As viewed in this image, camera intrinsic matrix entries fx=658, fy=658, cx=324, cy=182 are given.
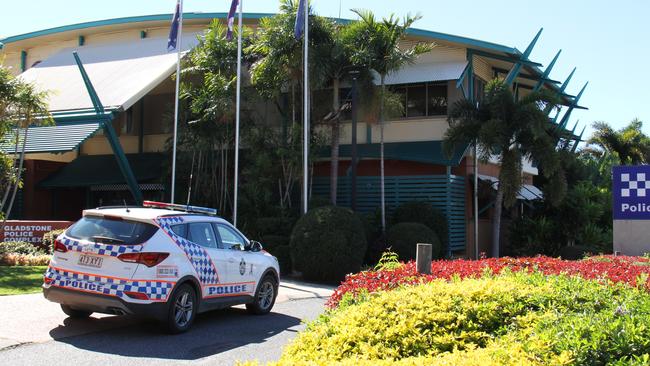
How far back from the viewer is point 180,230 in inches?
356

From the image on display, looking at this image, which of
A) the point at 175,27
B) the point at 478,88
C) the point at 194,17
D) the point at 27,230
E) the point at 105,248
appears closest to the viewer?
the point at 105,248

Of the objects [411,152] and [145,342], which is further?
[411,152]

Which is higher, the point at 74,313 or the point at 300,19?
the point at 300,19

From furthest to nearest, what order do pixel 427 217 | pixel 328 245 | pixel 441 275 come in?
pixel 427 217 < pixel 328 245 < pixel 441 275

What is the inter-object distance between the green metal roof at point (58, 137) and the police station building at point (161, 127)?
1.6 inches

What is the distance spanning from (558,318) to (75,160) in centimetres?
2455

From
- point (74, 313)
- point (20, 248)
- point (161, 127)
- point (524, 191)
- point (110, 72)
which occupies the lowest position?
point (74, 313)

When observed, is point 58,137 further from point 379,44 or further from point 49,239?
point 379,44

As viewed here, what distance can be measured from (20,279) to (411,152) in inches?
475

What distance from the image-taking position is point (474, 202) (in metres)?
22.3

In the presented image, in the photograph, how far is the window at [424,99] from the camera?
2178 centimetres

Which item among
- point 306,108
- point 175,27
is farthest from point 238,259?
point 175,27

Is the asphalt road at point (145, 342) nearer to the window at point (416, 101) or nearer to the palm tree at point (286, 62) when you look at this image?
the palm tree at point (286, 62)

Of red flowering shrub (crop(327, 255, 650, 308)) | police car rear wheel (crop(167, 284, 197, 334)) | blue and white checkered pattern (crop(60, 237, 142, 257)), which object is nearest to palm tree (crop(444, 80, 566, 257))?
red flowering shrub (crop(327, 255, 650, 308))
